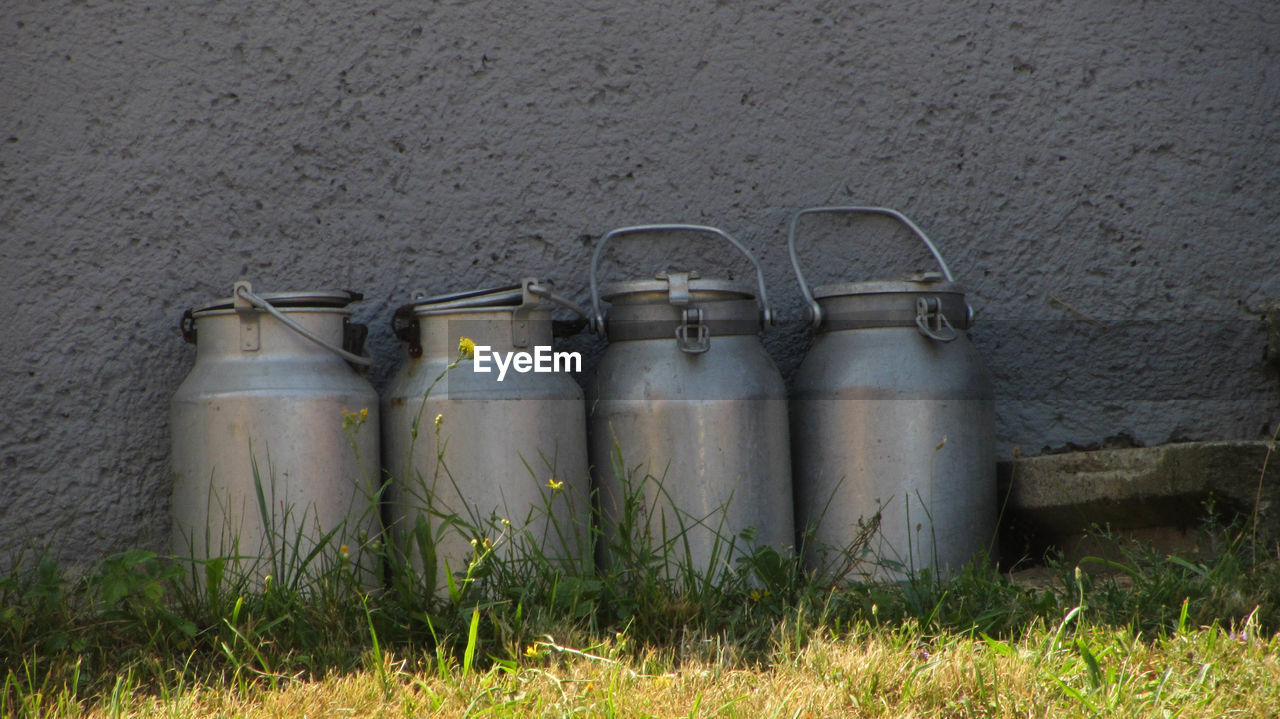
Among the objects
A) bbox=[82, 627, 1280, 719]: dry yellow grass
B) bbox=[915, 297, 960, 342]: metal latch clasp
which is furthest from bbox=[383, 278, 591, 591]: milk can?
bbox=[915, 297, 960, 342]: metal latch clasp

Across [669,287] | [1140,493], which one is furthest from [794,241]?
[1140,493]

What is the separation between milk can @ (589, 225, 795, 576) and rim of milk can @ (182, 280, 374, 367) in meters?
0.50

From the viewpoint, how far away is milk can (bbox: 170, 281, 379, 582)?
6.75 feet

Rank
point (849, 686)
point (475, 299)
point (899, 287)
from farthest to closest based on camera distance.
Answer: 1. point (899, 287)
2. point (475, 299)
3. point (849, 686)

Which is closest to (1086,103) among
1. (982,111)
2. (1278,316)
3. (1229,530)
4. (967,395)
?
(982,111)

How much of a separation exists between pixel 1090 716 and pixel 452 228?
5.18 ft

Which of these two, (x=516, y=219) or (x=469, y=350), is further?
(x=516, y=219)

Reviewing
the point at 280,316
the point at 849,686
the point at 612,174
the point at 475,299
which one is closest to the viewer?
the point at 849,686

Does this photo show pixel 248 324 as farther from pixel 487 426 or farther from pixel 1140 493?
pixel 1140 493

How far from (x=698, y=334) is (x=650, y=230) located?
35 centimetres

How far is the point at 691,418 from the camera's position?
221cm

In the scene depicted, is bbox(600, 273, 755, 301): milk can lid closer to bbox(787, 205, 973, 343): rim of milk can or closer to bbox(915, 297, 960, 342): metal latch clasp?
bbox(787, 205, 973, 343): rim of milk can

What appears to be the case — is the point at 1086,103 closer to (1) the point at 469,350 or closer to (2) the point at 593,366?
(2) the point at 593,366

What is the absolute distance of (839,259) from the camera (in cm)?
257
